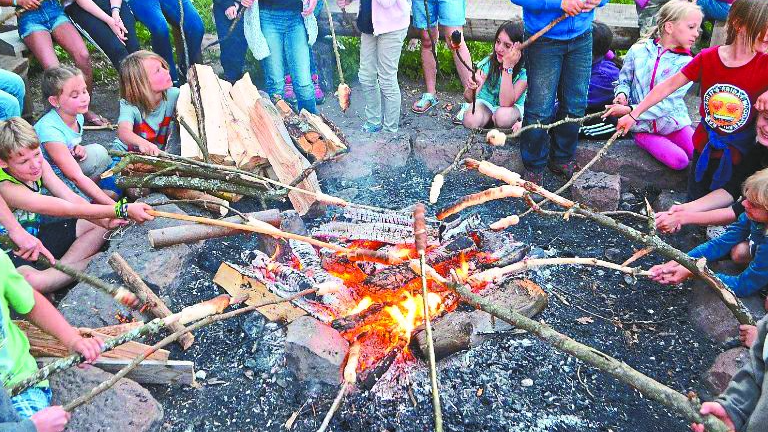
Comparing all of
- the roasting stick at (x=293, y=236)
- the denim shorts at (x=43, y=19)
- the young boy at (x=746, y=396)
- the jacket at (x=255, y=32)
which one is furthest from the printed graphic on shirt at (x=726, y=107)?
the denim shorts at (x=43, y=19)

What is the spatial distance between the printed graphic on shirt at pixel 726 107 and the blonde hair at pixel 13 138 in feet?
14.2

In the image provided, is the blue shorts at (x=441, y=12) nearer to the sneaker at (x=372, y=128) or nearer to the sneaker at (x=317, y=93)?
the sneaker at (x=372, y=128)

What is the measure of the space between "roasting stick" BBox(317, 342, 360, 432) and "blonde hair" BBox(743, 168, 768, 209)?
226 cm

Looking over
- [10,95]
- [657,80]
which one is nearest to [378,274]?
[657,80]

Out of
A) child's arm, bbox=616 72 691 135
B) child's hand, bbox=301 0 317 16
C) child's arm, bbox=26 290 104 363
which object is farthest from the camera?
child's hand, bbox=301 0 317 16

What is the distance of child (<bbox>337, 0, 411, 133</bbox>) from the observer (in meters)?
5.11

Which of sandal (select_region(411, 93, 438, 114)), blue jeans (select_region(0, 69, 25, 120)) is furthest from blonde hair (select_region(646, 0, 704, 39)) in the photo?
blue jeans (select_region(0, 69, 25, 120))

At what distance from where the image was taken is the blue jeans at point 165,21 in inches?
239

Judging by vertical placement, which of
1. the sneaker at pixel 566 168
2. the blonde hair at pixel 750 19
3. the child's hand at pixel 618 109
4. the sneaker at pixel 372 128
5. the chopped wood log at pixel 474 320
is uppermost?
the blonde hair at pixel 750 19

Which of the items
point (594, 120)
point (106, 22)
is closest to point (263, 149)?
point (106, 22)

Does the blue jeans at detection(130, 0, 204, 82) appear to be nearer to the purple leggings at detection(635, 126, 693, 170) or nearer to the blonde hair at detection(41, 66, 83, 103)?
the blonde hair at detection(41, 66, 83, 103)

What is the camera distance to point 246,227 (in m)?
3.42

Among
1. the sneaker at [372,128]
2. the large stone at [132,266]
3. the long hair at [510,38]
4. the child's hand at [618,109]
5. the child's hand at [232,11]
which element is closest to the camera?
the large stone at [132,266]

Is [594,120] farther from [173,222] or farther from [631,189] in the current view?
[173,222]
